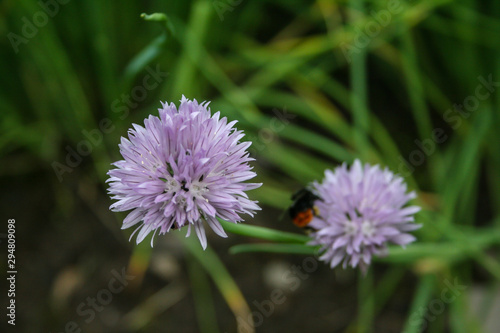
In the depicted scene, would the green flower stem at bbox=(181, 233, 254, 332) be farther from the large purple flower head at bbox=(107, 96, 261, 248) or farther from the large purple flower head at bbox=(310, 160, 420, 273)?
the large purple flower head at bbox=(107, 96, 261, 248)

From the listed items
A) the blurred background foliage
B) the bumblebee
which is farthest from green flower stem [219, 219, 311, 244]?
the blurred background foliage

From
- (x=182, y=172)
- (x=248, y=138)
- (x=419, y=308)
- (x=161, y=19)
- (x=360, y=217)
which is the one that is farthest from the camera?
(x=248, y=138)

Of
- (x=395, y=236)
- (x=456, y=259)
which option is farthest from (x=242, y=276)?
(x=395, y=236)

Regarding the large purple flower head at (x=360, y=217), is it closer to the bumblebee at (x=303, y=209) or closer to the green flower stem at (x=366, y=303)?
the bumblebee at (x=303, y=209)

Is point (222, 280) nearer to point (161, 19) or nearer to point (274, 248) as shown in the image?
point (274, 248)

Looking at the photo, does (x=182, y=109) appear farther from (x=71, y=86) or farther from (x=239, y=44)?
(x=239, y=44)

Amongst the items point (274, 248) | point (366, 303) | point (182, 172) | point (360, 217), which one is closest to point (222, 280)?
point (366, 303)
